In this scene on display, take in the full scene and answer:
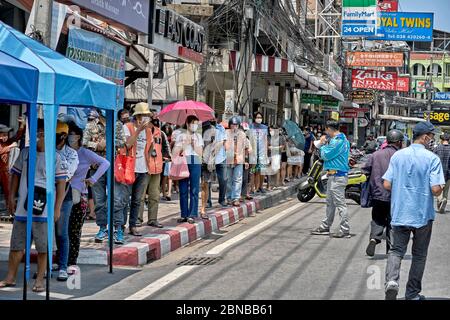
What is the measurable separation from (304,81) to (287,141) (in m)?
5.59

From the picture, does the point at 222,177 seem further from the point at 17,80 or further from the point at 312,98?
the point at 312,98

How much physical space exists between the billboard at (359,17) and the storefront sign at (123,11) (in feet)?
61.2

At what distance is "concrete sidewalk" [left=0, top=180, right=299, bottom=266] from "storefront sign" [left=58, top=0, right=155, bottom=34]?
11.1ft

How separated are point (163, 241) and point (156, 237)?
125 mm

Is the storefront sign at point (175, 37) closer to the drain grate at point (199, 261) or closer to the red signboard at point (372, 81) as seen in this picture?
the drain grate at point (199, 261)

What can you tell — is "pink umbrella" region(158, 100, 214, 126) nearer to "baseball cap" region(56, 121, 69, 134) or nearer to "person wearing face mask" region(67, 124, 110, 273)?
"person wearing face mask" region(67, 124, 110, 273)

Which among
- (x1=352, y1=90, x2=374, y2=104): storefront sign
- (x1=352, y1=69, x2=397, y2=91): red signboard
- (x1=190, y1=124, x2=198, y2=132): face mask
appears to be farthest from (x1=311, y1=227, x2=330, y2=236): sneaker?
(x1=352, y1=90, x2=374, y2=104): storefront sign

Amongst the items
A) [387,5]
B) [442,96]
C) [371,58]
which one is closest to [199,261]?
[371,58]

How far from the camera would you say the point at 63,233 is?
7.96m

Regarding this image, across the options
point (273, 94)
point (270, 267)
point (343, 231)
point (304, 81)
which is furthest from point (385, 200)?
point (273, 94)

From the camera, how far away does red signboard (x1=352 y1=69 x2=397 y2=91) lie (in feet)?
145

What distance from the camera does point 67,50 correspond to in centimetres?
1142

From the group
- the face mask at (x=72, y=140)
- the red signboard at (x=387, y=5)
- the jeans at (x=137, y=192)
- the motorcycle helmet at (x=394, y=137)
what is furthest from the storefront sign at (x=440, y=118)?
the face mask at (x=72, y=140)
